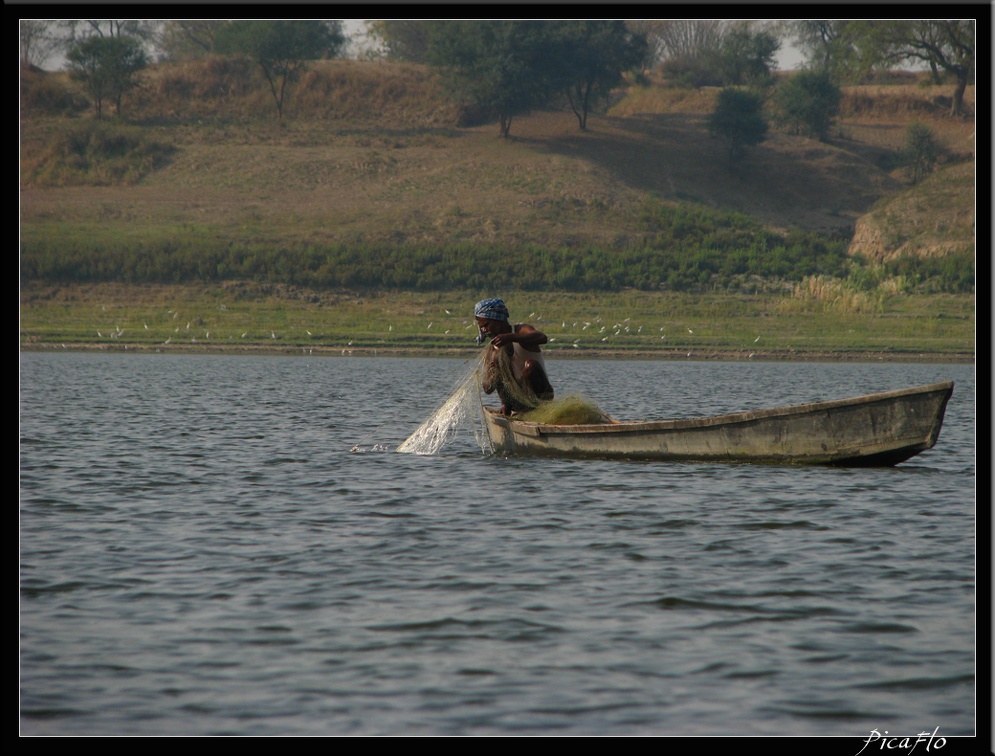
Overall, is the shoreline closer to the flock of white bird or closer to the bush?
the flock of white bird

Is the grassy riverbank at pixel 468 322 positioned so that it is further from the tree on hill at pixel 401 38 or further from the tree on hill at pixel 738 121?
the tree on hill at pixel 401 38

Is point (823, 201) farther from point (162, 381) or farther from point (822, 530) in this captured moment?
→ point (822, 530)

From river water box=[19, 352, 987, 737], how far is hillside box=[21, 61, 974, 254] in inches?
2241

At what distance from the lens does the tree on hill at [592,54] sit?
307ft

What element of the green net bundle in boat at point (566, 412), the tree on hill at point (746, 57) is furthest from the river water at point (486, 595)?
the tree on hill at point (746, 57)

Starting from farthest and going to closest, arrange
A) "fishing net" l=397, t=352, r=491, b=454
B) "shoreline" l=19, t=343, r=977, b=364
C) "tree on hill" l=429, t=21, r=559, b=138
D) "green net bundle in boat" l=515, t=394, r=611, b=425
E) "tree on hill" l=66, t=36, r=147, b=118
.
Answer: "tree on hill" l=66, t=36, r=147, b=118, "tree on hill" l=429, t=21, r=559, b=138, "shoreline" l=19, t=343, r=977, b=364, "fishing net" l=397, t=352, r=491, b=454, "green net bundle in boat" l=515, t=394, r=611, b=425

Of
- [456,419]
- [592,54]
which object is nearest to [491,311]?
[456,419]

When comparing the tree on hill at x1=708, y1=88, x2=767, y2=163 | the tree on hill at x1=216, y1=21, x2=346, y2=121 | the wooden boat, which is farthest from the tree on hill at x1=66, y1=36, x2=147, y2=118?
the wooden boat

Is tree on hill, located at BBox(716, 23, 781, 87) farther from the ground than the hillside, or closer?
farther from the ground

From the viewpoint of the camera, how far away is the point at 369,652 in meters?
9.38

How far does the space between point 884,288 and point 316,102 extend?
52.1 metres

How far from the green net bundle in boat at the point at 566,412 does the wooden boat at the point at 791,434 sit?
1.12ft

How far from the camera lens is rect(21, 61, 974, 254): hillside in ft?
253
